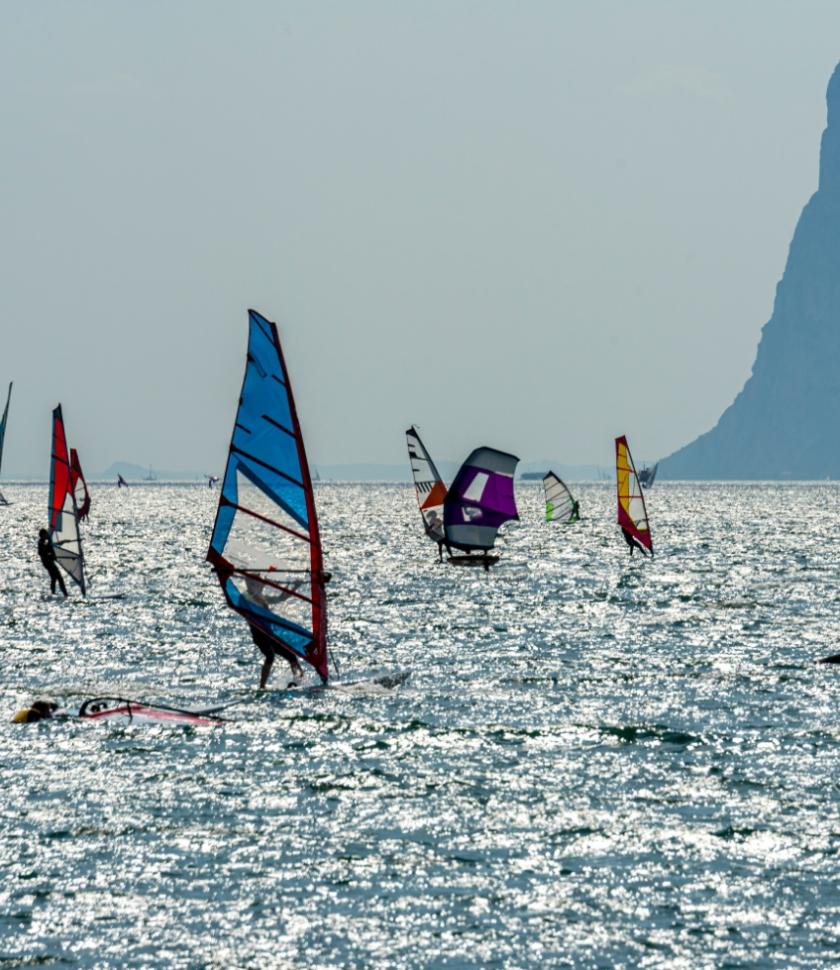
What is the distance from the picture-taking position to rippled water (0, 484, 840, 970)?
43.2 ft

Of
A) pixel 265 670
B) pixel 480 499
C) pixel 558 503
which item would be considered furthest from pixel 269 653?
pixel 558 503

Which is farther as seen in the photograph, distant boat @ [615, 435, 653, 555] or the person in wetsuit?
distant boat @ [615, 435, 653, 555]

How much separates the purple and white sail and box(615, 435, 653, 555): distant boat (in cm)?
613

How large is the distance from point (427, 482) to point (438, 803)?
150 feet

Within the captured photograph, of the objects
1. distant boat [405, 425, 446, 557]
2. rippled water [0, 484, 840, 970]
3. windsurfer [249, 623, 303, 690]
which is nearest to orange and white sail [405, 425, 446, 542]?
distant boat [405, 425, 446, 557]

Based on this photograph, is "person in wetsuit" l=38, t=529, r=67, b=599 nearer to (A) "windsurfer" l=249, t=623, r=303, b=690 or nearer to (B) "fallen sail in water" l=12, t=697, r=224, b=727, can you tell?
(A) "windsurfer" l=249, t=623, r=303, b=690

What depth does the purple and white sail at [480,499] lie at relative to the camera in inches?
1959

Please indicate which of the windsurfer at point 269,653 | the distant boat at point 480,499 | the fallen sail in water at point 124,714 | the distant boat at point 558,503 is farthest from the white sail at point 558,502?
the fallen sail in water at point 124,714

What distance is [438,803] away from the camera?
17.8 metres

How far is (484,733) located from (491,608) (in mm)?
20776

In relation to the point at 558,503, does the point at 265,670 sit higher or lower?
lower

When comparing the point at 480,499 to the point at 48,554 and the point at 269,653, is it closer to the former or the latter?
the point at 48,554

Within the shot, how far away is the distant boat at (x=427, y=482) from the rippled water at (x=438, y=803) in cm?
2555

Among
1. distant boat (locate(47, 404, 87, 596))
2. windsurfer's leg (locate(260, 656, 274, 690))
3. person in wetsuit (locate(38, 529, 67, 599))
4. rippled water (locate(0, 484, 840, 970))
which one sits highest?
distant boat (locate(47, 404, 87, 596))
